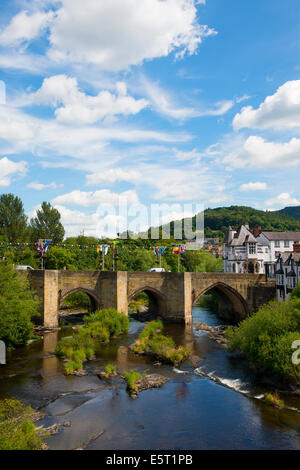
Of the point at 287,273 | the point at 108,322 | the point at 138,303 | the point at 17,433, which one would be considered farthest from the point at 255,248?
the point at 17,433

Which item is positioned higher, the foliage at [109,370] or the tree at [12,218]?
the tree at [12,218]

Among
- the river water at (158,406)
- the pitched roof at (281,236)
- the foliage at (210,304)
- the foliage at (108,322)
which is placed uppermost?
the pitched roof at (281,236)

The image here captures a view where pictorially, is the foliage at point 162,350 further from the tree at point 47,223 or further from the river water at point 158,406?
the tree at point 47,223

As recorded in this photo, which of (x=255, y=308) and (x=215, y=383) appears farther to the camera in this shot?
(x=255, y=308)

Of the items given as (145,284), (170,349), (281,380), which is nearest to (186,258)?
(145,284)

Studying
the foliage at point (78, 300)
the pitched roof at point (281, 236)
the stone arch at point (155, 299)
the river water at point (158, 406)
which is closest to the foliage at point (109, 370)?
the river water at point (158, 406)

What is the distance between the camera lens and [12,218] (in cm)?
6356

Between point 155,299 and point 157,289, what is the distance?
6313 millimetres

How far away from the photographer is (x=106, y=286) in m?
45.4

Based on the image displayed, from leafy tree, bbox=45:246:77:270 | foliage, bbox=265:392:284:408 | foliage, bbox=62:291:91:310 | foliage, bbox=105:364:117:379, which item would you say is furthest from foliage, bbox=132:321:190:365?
leafy tree, bbox=45:246:77:270

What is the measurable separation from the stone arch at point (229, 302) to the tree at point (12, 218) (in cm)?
3392

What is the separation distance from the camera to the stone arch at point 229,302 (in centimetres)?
5138
